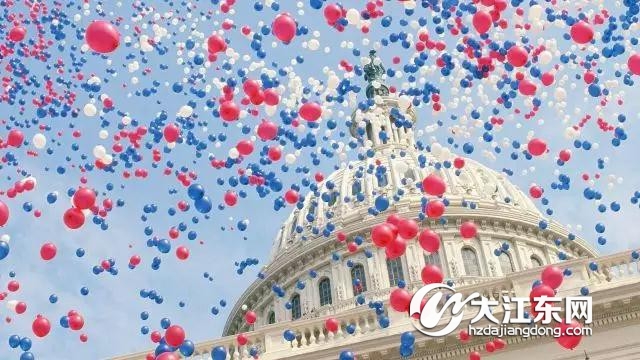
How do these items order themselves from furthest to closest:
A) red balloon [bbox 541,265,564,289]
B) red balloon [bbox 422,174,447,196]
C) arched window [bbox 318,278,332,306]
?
1. arched window [bbox 318,278,332,306]
2. red balloon [bbox 541,265,564,289]
3. red balloon [bbox 422,174,447,196]

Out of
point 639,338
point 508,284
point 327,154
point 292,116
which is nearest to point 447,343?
point 508,284

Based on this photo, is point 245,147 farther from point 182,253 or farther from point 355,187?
point 355,187

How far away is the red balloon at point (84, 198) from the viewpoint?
43.1ft

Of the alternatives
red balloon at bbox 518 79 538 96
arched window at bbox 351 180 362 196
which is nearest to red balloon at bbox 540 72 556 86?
red balloon at bbox 518 79 538 96

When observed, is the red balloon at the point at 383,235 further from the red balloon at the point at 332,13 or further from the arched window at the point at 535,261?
the arched window at the point at 535,261

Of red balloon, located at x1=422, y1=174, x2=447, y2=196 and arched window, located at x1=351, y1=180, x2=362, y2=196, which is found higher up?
arched window, located at x1=351, y1=180, x2=362, y2=196

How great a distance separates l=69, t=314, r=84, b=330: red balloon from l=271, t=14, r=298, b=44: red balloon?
6601mm

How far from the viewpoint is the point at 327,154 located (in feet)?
55.7

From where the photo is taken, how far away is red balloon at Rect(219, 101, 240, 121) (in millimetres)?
14219

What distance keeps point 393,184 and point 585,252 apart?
42.4ft

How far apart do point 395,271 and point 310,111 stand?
112 feet

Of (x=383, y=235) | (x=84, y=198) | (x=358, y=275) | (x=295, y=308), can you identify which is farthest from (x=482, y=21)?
(x=295, y=308)

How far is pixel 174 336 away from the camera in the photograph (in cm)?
1480

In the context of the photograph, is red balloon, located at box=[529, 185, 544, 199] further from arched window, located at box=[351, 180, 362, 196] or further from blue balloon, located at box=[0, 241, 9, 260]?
arched window, located at box=[351, 180, 362, 196]
